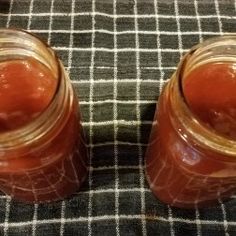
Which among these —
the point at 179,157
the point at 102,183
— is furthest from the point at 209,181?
A: the point at 102,183

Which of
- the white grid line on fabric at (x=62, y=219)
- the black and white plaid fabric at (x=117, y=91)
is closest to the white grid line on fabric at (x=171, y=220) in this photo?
the black and white plaid fabric at (x=117, y=91)

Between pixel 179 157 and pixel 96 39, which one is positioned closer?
pixel 179 157

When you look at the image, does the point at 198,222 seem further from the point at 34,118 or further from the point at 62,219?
the point at 34,118

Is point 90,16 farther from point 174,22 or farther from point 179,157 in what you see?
point 179,157

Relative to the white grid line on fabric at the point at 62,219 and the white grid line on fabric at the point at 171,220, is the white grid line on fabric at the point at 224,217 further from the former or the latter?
the white grid line on fabric at the point at 62,219

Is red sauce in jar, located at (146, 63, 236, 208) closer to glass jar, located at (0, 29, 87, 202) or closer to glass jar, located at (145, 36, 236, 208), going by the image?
glass jar, located at (145, 36, 236, 208)

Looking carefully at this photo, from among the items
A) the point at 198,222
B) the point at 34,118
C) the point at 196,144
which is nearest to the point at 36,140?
the point at 34,118

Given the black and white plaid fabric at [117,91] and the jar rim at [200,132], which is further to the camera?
the black and white plaid fabric at [117,91]
